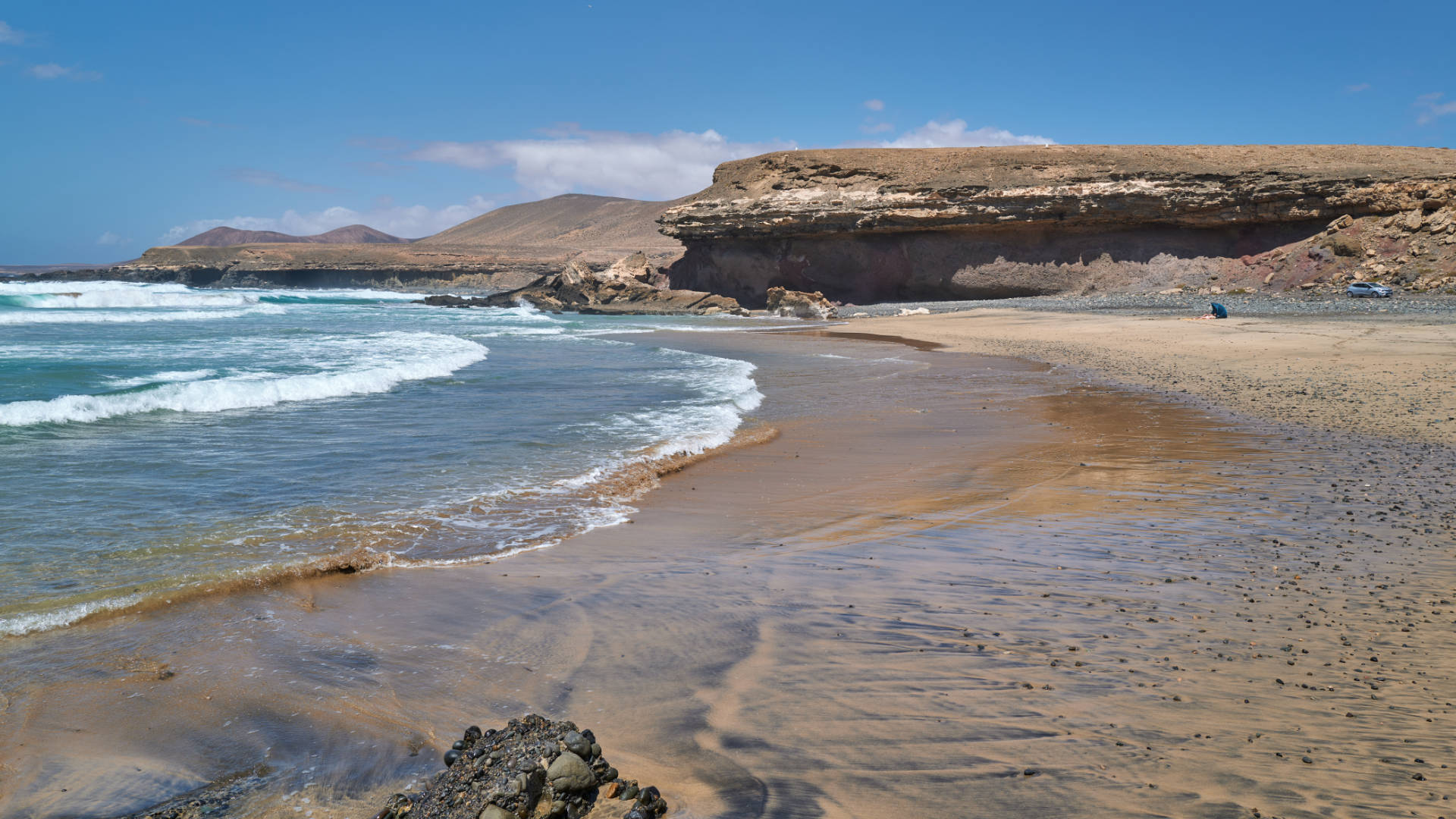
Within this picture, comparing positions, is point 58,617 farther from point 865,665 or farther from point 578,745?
point 865,665

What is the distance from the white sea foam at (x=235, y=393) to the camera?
9258 mm

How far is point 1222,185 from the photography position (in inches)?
1238

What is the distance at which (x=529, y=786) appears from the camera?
2.09m

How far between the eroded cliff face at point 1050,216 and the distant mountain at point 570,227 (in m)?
51.5

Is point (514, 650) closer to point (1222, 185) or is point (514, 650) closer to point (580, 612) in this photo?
point (580, 612)

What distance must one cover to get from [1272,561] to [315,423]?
30.0 feet

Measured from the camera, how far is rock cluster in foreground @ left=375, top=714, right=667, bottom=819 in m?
2.07

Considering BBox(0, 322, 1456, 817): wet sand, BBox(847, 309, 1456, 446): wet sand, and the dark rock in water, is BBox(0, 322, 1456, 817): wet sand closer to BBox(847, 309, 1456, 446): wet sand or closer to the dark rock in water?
the dark rock in water

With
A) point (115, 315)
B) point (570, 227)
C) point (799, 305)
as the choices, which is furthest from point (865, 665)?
point (570, 227)

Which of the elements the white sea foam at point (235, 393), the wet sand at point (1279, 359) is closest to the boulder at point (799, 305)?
the wet sand at point (1279, 359)

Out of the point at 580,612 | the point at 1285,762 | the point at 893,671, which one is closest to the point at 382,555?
the point at 580,612

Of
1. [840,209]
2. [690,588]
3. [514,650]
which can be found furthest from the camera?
[840,209]

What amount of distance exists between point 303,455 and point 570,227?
12419cm

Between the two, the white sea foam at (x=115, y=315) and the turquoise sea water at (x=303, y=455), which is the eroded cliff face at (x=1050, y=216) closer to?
the turquoise sea water at (x=303, y=455)
